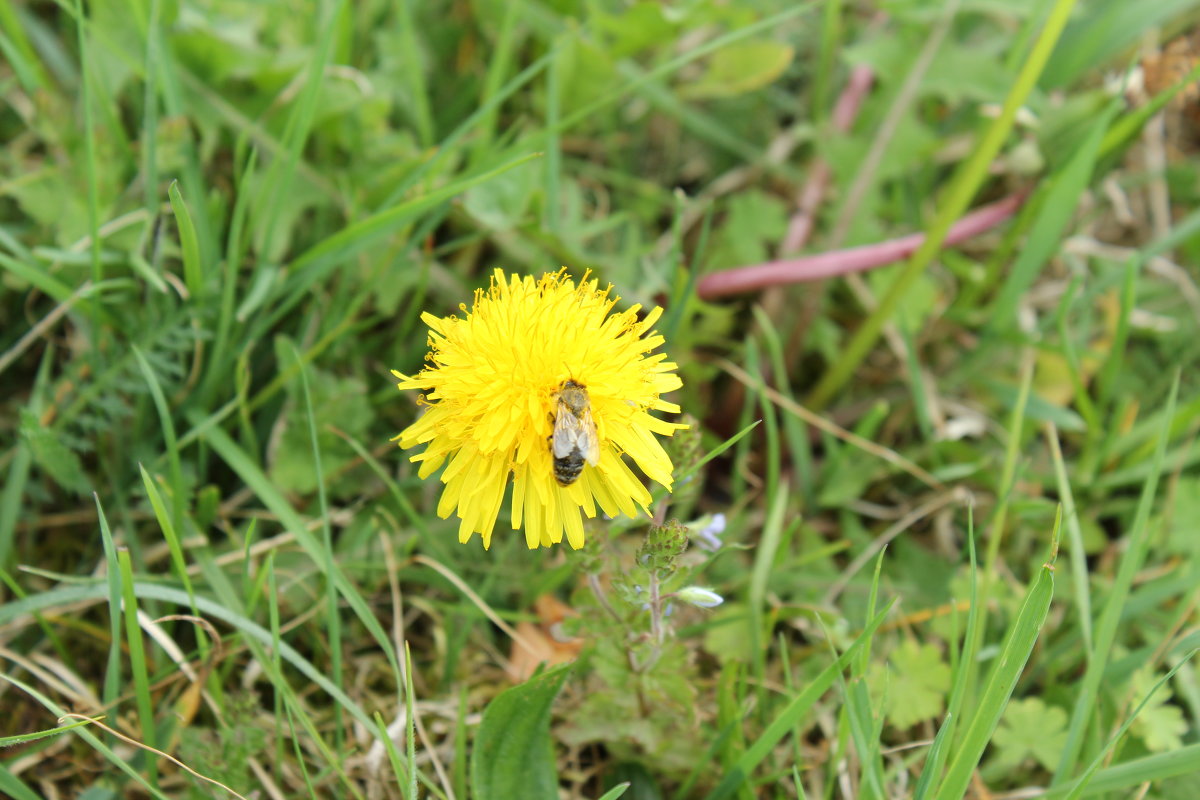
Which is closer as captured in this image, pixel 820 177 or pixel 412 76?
pixel 412 76

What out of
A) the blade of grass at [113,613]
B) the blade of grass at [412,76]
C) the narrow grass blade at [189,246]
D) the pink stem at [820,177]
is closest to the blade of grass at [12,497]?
the blade of grass at [113,613]

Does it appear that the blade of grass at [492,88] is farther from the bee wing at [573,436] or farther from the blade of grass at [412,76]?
the bee wing at [573,436]

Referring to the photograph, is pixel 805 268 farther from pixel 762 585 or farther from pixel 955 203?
pixel 762 585

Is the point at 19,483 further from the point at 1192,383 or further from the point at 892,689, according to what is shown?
the point at 1192,383

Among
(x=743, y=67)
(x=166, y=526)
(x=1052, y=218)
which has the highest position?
(x=743, y=67)

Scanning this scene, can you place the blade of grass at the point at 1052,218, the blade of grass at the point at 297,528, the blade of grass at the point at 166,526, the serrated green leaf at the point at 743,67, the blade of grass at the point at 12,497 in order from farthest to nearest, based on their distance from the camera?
the serrated green leaf at the point at 743,67
the blade of grass at the point at 1052,218
the blade of grass at the point at 12,497
the blade of grass at the point at 297,528
the blade of grass at the point at 166,526

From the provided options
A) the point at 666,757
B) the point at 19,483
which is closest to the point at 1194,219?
the point at 666,757

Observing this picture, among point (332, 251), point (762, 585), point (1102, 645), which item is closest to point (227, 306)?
point (332, 251)
